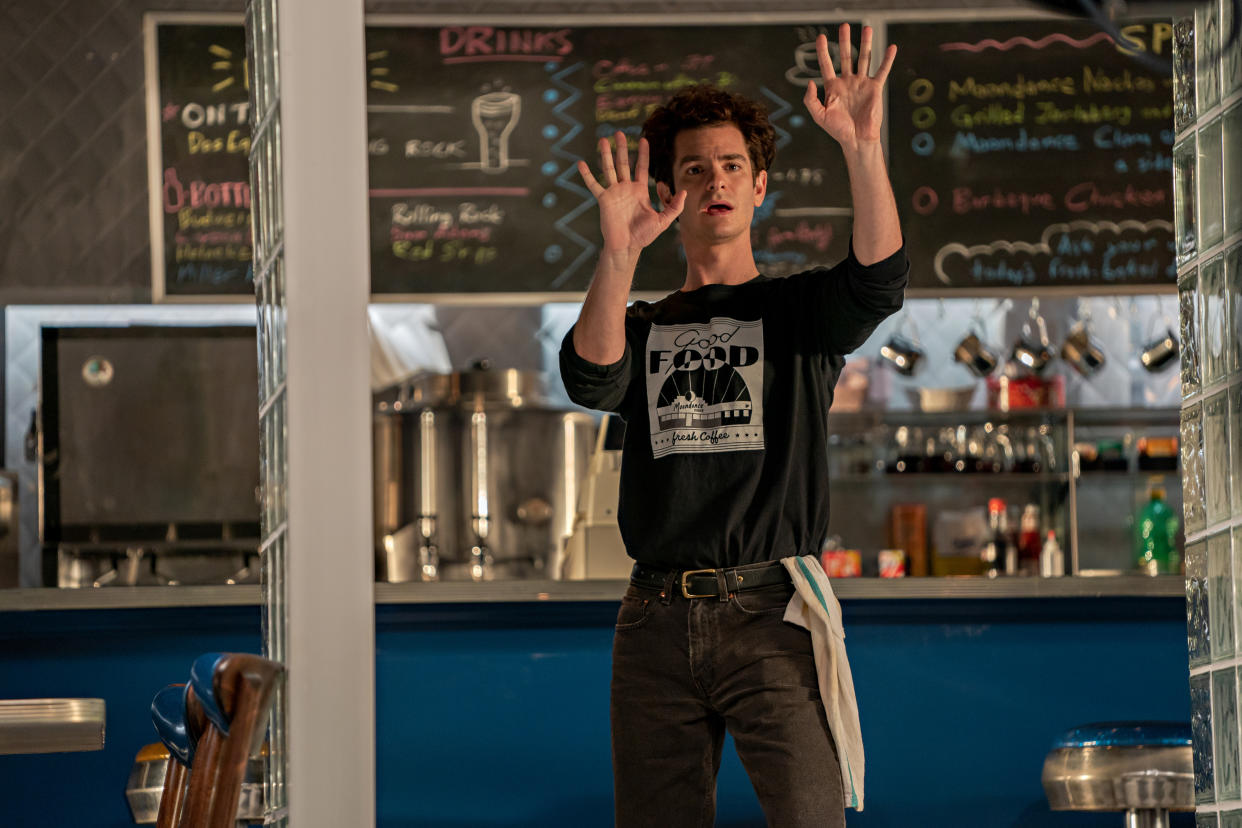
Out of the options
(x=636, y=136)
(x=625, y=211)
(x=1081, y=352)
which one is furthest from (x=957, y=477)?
(x=625, y=211)

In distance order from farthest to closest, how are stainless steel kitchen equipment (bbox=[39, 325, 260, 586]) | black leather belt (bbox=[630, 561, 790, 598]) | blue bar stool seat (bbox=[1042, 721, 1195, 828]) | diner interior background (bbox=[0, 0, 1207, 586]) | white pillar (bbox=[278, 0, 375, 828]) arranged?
1. diner interior background (bbox=[0, 0, 1207, 586])
2. stainless steel kitchen equipment (bbox=[39, 325, 260, 586])
3. blue bar stool seat (bbox=[1042, 721, 1195, 828])
4. black leather belt (bbox=[630, 561, 790, 598])
5. white pillar (bbox=[278, 0, 375, 828])

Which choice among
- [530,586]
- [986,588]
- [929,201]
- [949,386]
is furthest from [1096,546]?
[530,586]

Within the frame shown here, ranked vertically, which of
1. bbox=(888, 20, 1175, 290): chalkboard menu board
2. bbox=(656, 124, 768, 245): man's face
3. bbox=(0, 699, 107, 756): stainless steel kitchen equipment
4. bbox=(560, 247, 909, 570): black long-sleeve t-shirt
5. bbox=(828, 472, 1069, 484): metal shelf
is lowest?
bbox=(0, 699, 107, 756): stainless steel kitchen equipment

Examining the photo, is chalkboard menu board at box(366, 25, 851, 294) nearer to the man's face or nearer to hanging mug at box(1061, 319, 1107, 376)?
hanging mug at box(1061, 319, 1107, 376)

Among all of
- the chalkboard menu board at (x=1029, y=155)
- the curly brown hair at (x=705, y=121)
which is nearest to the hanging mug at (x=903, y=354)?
the chalkboard menu board at (x=1029, y=155)

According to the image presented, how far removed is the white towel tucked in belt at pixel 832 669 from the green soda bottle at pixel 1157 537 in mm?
3351

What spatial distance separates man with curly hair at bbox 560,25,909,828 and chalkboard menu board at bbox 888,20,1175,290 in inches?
105

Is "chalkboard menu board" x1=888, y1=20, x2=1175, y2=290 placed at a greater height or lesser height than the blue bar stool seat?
greater

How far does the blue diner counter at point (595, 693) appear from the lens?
3.14 metres

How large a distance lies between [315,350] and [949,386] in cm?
442

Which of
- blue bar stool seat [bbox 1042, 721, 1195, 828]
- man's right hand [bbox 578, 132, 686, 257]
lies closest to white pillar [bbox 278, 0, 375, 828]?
man's right hand [bbox 578, 132, 686, 257]

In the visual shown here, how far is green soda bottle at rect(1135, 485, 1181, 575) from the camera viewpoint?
Answer: 189 inches

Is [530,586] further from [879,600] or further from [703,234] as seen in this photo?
[703,234]

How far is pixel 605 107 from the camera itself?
4.55 meters
